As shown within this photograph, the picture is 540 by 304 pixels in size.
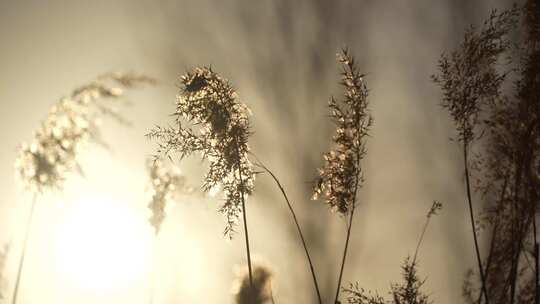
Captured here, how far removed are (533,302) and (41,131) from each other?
654cm

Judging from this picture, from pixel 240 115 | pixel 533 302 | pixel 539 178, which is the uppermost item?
pixel 240 115

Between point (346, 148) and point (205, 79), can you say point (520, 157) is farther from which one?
point (205, 79)

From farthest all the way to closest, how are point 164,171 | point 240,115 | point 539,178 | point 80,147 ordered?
point 164,171 < point 80,147 < point 240,115 < point 539,178

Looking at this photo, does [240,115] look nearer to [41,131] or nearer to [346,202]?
[346,202]

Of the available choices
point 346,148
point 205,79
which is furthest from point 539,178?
point 205,79

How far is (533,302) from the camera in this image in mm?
3691

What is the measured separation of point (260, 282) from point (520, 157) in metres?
4.33

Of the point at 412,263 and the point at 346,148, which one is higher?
the point at 346,148

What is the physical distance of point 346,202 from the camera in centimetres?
427

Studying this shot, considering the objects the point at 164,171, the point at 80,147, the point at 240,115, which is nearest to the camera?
the point at 240,115

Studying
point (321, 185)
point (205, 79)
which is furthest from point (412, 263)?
point (205, 79)

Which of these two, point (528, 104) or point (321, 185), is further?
point (321, 185)

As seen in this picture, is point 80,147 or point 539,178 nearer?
point 539,178

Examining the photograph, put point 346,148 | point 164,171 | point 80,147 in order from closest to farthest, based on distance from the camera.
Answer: point 346,148 → point 80,147 → point 164,171
